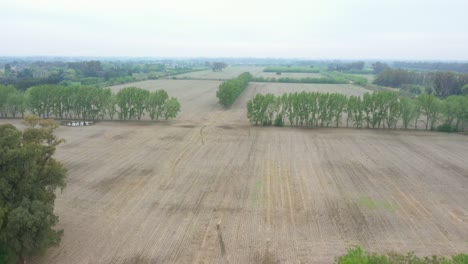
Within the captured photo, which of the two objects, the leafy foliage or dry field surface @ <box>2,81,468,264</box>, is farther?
dry field surface @ <box>2,81,468,264</box>

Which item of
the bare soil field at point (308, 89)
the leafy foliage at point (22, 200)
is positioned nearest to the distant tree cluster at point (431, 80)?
the bare soil field at point (308, 89)

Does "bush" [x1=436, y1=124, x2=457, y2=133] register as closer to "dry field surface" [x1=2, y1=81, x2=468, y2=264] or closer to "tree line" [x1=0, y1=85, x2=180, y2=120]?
"dry field surface" [x1=2, y1=81, x2=468, y2=264]

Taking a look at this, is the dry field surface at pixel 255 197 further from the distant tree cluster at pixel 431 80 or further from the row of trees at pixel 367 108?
the distant tree cluster at pixel 431 80

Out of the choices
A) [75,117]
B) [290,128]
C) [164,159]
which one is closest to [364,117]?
[290,128]

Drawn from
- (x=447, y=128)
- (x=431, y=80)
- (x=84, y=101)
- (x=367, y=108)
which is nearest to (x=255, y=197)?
(x=367, y=108)

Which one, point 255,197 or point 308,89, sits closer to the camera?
point 255,197

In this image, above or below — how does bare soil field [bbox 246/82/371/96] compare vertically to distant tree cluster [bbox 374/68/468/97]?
below

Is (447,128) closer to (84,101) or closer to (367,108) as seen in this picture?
(367,108)

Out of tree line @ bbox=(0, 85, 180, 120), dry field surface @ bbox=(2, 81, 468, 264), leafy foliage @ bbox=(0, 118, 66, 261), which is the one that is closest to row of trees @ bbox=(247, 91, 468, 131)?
dry field surface @ bbox=(2, 81, 468, 264)
